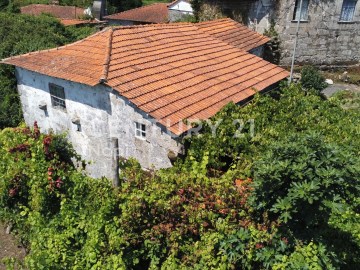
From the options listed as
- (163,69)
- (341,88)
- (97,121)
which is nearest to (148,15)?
(341,88)

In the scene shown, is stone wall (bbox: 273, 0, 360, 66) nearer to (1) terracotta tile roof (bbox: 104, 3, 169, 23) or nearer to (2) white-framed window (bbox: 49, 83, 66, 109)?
(2) white-framed window (bbox: 49, 83, 66, 109)

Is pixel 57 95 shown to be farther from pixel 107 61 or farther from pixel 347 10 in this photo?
pixel 347 10

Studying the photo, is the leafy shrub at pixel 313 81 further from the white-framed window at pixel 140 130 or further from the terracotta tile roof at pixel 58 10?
the terracotta tile roof at pixel 58 10

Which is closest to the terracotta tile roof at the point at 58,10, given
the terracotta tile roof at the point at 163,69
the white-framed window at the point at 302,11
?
the white-framed window at the point at 302,11

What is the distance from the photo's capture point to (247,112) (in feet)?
29.1

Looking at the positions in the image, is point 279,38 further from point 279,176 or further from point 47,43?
point 279,176

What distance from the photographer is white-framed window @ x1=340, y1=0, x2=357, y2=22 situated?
19656mm

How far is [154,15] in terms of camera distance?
35.5 meters

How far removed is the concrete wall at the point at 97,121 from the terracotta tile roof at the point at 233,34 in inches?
274

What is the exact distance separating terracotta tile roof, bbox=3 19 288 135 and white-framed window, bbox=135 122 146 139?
627 millimetres

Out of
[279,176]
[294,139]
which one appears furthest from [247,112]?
[279,176]

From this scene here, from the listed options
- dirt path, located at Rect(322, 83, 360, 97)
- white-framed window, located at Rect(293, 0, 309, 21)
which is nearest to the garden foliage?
dirt path, located at Rect(322, 83, 360, 97)

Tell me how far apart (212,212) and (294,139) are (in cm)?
189

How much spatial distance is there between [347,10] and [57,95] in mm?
17170
